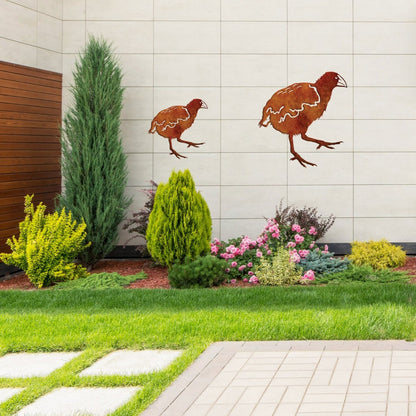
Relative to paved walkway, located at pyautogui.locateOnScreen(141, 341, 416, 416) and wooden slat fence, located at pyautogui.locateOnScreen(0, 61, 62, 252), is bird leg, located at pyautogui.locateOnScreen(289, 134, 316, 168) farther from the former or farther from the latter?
paved walkway, located at pyautogui.locateOnScreen(141, 341, 416, 416)

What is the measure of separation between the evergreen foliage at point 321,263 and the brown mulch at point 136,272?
97cm

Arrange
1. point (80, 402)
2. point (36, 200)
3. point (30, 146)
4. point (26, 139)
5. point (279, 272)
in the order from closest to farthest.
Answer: point (80, 402) < point (279, 272) < point (26, 139) < point (30, 146) < point (36, 200)

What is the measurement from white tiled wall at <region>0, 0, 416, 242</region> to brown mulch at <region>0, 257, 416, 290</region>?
3.66 feet

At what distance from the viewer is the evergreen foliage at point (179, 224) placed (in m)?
10.5

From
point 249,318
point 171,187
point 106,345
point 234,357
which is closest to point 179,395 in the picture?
point 234,357

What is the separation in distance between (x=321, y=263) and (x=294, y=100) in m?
3.21

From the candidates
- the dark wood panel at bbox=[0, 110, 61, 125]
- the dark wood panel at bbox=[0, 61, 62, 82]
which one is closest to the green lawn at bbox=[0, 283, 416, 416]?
the dark wood panel at bbox=[0, 110, 61, 125]

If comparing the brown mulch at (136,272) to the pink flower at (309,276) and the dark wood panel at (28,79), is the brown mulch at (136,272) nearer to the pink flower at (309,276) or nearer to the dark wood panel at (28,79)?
the pink flower at (309,276)

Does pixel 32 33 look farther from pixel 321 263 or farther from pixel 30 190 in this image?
pixel 321 263

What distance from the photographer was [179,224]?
10.6m

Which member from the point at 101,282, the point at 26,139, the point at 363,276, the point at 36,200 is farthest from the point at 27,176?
the point at 363,276

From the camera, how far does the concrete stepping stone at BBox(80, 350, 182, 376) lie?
213 inches

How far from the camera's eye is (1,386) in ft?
16.8

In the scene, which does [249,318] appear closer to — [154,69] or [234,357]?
[234,357]
